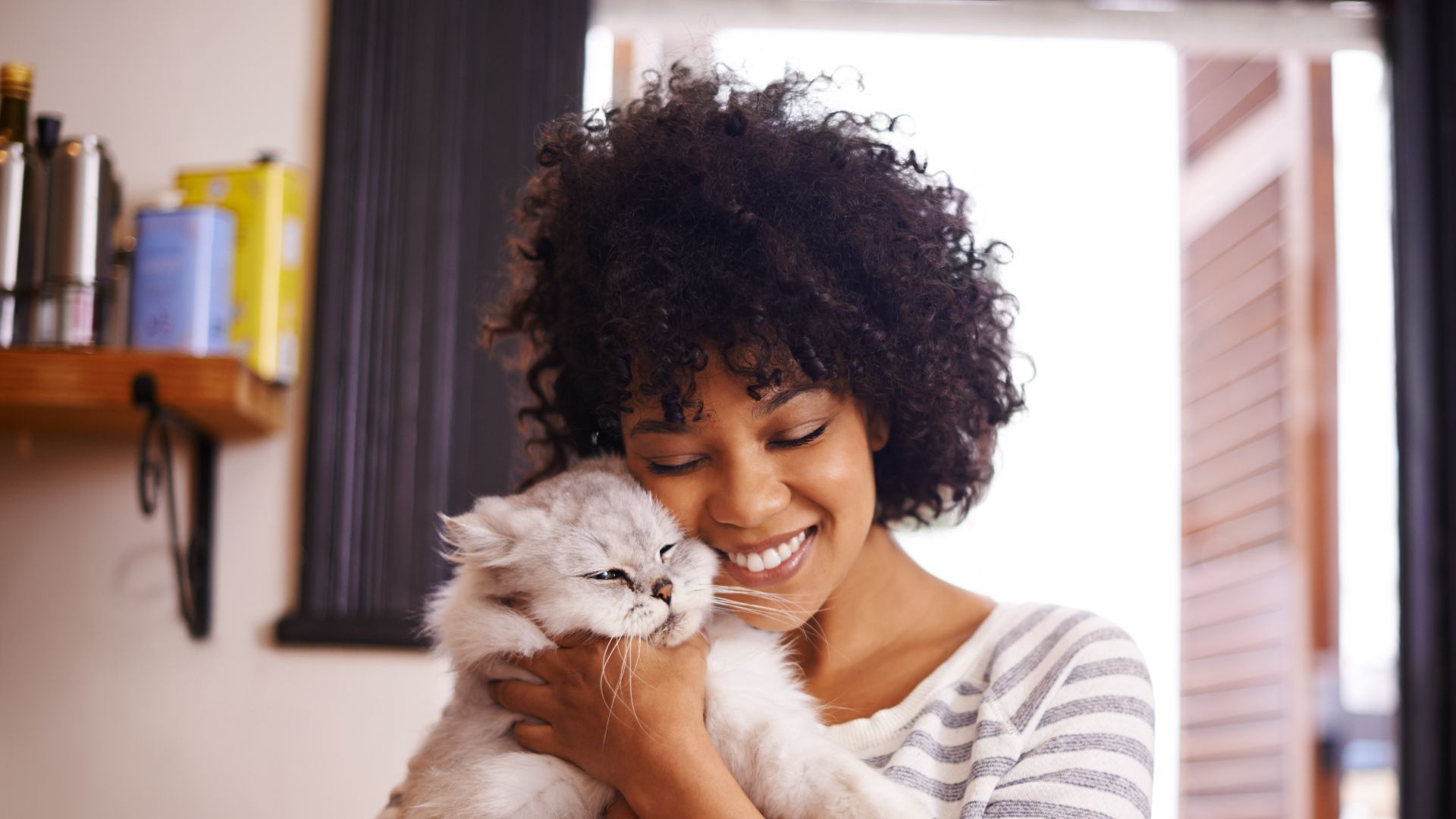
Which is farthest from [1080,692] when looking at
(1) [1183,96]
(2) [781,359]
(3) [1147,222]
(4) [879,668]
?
(1) [1183,96]

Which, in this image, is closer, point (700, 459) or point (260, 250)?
point (700, 459)

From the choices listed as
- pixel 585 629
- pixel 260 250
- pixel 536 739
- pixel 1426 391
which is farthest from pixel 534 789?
pixel 1426 391

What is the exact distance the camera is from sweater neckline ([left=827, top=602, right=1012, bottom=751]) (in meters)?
1.23

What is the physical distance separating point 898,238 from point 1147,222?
7.51ft

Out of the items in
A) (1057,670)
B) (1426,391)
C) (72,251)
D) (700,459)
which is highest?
(72,251)

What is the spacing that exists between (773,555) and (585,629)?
217 mm

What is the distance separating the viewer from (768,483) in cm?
118

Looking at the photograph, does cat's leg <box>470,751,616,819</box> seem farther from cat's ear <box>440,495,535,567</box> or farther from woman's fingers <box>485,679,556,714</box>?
cat's ear <box>440,495,535,567</box>

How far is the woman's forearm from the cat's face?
→ 0.15 meters

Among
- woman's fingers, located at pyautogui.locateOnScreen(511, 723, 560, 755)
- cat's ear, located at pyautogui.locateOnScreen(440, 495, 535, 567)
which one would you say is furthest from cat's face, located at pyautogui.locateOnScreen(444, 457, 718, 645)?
woman's fingers, located at pyautogui.locateOnScreen(511, 723, 560, 755)

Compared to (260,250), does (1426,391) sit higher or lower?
lower

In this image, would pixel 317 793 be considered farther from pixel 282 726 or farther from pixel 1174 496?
pixel 1174 496

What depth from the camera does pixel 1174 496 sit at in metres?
3.53

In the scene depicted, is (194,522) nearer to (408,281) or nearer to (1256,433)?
(408,281)
